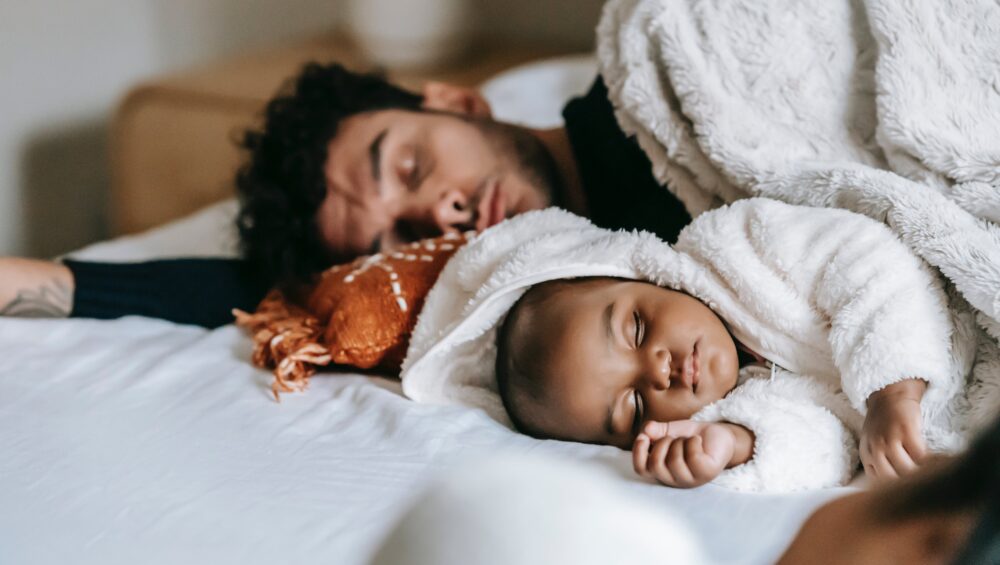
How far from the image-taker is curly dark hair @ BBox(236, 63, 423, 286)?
120 centimetres

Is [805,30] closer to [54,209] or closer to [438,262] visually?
[438,262]

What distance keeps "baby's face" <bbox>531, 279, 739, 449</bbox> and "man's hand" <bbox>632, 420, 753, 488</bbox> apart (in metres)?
0.05

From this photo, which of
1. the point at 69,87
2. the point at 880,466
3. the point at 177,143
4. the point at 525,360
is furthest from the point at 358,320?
the point at 69,87

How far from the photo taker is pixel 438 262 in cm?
102

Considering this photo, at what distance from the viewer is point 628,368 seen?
80 cm

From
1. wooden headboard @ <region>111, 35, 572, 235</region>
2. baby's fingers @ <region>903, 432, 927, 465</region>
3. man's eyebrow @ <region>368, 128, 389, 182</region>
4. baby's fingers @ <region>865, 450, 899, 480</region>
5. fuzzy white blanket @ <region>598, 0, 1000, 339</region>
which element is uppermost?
fuzzy white blanket @ <region>598, 0, 1000, 339</region>

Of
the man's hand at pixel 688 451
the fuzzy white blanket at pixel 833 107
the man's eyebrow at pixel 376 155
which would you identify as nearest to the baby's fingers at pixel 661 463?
the man's hand at pixel 688 451

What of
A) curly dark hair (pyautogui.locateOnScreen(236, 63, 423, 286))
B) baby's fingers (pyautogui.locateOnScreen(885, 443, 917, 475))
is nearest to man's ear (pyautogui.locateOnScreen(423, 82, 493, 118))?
curly dark hair (pyautogui.locateOnScreen(236, 63, 423, 286))

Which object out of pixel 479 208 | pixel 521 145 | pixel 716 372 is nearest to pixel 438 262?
pixel 479 208

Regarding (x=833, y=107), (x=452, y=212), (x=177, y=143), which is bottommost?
(x=177, y=143)

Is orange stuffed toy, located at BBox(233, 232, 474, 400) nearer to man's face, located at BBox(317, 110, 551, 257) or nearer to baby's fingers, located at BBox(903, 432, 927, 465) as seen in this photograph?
man's face, located at BBox(317, 110, 551, 257)

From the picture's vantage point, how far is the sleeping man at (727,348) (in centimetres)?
71

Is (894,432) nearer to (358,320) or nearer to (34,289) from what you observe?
(358,320)

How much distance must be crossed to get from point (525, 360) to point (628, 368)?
93 millimetres
